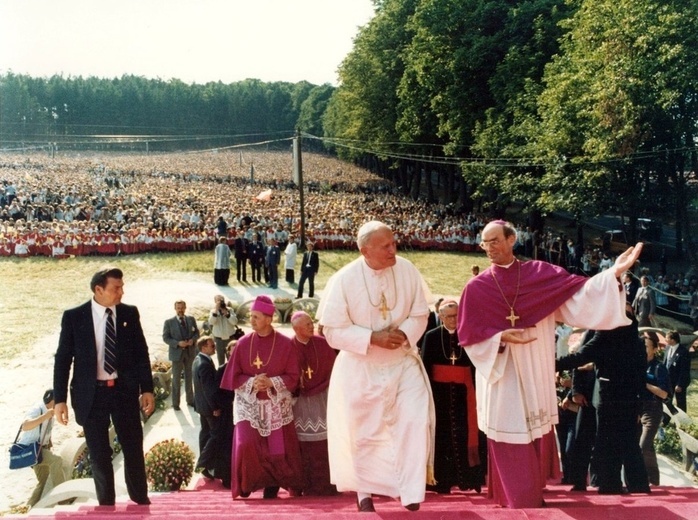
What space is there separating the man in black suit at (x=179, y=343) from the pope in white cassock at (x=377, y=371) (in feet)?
20.9

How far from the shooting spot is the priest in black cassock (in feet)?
17.8

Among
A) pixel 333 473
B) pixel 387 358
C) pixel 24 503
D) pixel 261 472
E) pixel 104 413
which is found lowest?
pixel 24 503

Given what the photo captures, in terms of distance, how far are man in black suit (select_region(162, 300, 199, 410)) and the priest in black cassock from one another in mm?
5789

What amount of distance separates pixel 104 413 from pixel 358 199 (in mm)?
36557

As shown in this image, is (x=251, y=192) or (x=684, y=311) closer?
(x=684, y=311)

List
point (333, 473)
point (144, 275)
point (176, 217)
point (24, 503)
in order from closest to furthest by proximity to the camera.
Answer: point (333, 473), point (24, 503), point (144, 275), point (176, 217)

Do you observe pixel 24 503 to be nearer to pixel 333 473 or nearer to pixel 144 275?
pixel 333 473

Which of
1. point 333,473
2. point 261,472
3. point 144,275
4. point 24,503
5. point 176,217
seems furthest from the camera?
point 176,217

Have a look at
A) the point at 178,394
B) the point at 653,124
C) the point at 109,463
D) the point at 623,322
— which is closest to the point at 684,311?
the point at 653,124

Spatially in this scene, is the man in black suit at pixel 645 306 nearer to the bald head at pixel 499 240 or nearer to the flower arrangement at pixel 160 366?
the flower arrangement at pixel 160 366

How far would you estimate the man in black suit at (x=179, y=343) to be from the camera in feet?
33.9

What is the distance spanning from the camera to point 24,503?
7.19 meters

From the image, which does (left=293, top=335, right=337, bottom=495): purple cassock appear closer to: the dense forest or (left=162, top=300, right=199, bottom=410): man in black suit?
(left=162, top=300, right=199, bottom=410): man in black suit

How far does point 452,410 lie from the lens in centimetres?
545
